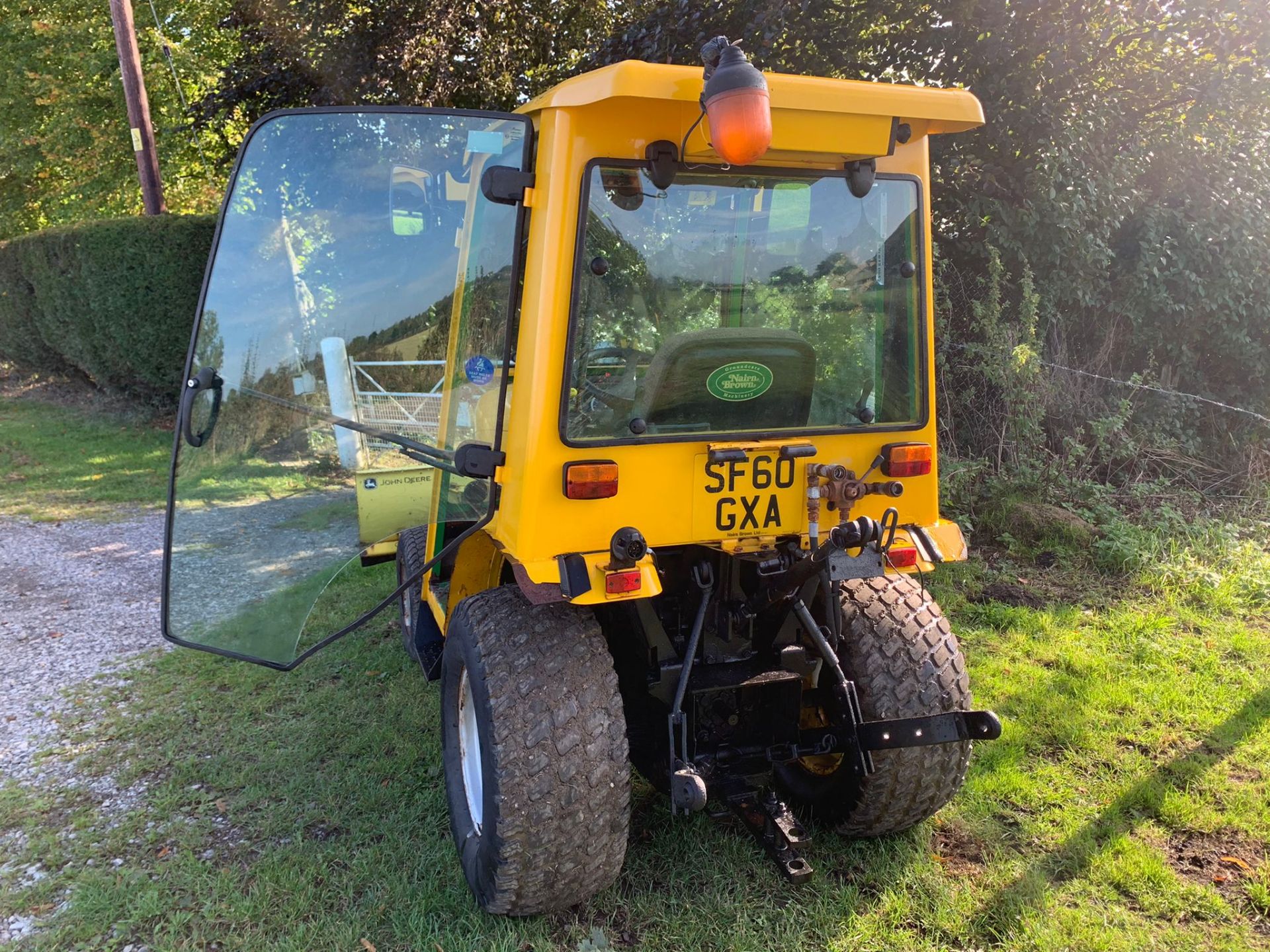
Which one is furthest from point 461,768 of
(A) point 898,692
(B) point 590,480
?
(A) point 898,692

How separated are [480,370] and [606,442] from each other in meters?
0.52

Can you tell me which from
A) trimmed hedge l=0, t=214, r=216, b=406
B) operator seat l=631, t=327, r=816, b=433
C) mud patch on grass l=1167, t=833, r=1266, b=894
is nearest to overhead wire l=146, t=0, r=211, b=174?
trimmed hedge l=0, t=214, r=216, b=406

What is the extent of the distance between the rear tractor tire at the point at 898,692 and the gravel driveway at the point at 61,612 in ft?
10.1

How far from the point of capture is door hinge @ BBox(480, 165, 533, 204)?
227 cm

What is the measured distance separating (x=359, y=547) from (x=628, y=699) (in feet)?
3.55

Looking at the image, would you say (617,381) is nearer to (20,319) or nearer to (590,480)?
(590,480)

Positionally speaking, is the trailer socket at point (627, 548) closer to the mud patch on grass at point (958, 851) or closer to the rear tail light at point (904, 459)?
the rear tail light at point (904, 459)

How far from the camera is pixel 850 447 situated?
257 centimetres

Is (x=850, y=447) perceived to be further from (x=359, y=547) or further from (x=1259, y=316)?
(x=1259, y=316)

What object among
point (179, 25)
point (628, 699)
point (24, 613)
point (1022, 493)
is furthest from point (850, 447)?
point (179, 25)

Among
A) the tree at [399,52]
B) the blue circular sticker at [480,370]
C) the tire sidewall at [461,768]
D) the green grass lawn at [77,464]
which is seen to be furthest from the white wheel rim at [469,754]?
the tree at [399,52]

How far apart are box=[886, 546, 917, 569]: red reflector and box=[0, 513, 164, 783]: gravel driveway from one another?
10.8ft

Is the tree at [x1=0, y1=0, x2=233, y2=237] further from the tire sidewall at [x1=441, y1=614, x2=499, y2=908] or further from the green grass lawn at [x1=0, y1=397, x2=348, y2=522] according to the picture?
the tire sidewall at [x1=441, y1=614, x2=499, y2=908]

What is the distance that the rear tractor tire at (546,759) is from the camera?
7.28 ft
